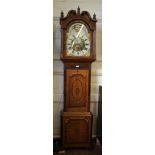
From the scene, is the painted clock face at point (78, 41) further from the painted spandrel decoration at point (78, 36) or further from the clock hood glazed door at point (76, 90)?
the clock hood glazed door at point (76, 90)

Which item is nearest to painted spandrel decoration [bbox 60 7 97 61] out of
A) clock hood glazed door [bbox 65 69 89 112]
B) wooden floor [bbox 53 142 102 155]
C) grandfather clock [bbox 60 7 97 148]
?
grandfather clock [bbox 60 7 97 148]

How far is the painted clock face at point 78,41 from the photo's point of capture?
239 centimetres

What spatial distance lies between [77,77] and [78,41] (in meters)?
0.40

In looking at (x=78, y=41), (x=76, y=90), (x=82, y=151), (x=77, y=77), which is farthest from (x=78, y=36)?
(x=82, y=151)

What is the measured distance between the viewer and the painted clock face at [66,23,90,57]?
2387 millimetres

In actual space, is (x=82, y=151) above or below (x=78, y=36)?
below

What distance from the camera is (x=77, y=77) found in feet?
7.93

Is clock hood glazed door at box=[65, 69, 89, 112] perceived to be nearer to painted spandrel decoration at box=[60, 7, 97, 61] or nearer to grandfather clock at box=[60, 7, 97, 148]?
grandfather clock at box=[60, 7, 97, 148]

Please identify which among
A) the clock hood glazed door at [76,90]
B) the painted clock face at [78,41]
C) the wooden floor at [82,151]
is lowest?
the wooden floor at [82,151]

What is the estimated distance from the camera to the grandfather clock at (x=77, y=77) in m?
2.37

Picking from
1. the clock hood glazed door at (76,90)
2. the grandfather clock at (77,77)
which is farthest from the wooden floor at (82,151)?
the clock hood glazed door at (76,90)

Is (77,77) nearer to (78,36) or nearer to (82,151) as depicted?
(78,36)

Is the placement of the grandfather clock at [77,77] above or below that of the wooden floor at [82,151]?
above
